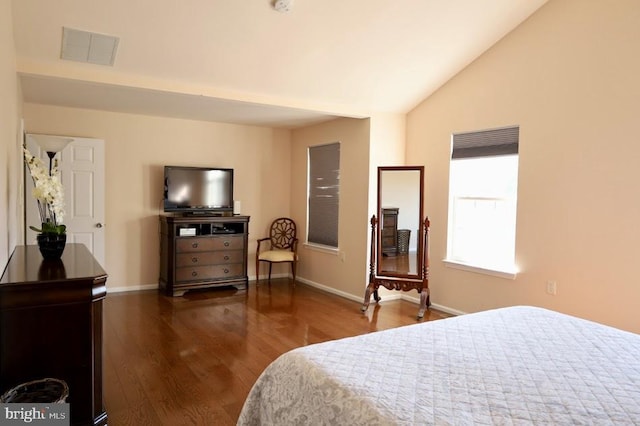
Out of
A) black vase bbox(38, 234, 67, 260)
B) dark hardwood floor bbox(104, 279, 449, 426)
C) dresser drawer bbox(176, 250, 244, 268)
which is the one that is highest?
black vase bbox(38, 234, 67, 260)

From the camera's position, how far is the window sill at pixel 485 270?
4.16 metres

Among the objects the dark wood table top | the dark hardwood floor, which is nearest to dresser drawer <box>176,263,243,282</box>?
the dark hardwood floor

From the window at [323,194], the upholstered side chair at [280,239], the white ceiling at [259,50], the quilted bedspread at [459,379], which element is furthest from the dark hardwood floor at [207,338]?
the white ceiling at [259,50]

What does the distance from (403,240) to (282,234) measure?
7.85 ft

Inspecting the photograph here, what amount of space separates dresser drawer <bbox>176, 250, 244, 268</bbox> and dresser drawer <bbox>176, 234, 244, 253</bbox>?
54 mm

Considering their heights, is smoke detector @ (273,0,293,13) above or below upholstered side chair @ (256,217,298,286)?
above

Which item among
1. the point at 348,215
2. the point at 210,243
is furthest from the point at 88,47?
the point at 348,215

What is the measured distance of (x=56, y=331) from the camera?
2213 millimetres

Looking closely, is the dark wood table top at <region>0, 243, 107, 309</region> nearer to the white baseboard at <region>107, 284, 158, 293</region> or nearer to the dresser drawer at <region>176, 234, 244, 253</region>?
the dresser drawer at <region>176, 234, 244, 253</region>

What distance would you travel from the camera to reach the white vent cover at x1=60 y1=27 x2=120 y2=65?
3.28m

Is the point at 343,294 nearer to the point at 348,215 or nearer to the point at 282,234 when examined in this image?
the point at 348,215

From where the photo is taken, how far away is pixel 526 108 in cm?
A: 401

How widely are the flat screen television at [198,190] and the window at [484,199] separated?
306cm

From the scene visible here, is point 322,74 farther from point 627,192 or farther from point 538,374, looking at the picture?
point 538,374
